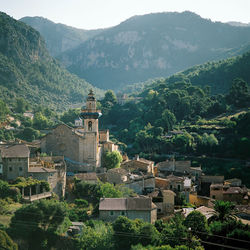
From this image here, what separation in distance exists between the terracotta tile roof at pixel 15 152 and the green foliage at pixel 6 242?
404 inches

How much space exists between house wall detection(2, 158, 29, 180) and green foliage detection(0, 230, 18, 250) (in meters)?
9.69

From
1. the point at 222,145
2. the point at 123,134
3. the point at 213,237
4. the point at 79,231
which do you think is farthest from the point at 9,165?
the point at 123,134

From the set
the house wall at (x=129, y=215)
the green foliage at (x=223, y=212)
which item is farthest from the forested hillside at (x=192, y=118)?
the house wall at (x=129, y=215)

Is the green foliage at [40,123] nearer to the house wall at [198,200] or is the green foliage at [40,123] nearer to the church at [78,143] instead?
the church at [78,143]

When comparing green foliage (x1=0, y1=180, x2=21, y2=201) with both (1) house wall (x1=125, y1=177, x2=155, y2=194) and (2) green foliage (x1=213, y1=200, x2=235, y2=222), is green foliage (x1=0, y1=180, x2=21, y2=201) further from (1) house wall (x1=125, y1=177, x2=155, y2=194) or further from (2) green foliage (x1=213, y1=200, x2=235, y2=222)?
(2) green foliage (x1=213, y1=200, x2=235, y2=222)

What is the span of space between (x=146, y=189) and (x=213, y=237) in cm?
1388

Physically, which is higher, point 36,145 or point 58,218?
point 36,145

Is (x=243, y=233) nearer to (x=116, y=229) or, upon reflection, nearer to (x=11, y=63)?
(x=116, y=229)

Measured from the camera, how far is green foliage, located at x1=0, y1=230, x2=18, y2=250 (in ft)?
89.0

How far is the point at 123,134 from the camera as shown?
8725 cm

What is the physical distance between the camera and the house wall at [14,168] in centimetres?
3712

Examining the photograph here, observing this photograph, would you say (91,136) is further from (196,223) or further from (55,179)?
(196,223)

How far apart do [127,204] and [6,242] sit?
1171 cm

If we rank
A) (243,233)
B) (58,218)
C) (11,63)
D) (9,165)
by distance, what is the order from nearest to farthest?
1. (243,233)
2. (58,218)
3. (9,165)
4. (11,63)
